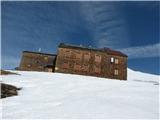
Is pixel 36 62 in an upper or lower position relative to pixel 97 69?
upper

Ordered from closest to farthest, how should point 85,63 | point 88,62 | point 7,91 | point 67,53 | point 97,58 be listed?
point 7,91, point 67,53, point 85,63, point 88,62, point 97,58

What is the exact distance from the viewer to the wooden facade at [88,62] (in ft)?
197

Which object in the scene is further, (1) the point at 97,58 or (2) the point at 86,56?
(1) the point at 97,58

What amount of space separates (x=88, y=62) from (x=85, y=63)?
0.78 m

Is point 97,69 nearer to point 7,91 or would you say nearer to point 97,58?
point 97,58

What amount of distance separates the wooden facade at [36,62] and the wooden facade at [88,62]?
25.2 feet

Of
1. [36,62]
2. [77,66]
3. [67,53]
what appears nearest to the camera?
[77,66]

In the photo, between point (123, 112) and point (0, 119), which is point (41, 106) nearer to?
point (0, 119)

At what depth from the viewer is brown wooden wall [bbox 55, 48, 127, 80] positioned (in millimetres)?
59906

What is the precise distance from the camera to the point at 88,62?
60812 mm

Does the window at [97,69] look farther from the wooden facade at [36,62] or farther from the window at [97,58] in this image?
the wooden facade at [36,62]

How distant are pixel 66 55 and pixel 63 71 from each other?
13.0 feet

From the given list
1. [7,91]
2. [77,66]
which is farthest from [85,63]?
[7,91]

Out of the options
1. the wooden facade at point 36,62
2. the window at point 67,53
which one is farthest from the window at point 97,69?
the wooden facade at point 36,62
